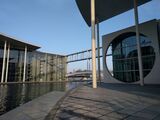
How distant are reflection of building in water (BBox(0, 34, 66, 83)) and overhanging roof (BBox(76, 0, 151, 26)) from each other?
18.8 meters

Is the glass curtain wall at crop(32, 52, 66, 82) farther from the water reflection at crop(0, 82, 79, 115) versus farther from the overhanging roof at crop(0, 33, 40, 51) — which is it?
the water reflection at crop(0, 82, 79, 115)

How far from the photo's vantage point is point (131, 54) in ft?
70.3

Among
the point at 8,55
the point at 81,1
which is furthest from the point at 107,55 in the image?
the point at 8,55

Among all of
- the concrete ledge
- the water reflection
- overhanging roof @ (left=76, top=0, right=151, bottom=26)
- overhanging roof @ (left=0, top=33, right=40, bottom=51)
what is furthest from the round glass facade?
overhanging roof @ (left=0, top=33, right=40, bottom=51)

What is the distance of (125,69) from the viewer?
21984mm

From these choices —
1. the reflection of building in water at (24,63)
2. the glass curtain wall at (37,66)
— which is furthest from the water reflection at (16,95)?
the glass curtain wall at (37,66)

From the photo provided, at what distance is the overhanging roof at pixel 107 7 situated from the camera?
17984mm

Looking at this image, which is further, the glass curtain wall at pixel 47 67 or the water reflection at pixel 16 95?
the glass curtain wall at pixel 47 67

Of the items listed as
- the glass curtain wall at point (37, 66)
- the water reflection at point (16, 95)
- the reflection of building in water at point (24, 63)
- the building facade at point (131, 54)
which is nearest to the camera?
the water reflection at point (16, 95)

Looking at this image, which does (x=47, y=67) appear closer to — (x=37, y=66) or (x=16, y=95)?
(x=37, y=66)

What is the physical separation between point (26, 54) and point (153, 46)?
3121 centimetres

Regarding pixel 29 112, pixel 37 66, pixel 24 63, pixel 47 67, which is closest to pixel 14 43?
pixel 24 63

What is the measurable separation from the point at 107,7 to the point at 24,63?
2733cm

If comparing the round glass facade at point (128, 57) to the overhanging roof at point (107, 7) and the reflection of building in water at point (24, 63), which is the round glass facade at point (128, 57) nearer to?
the overhanging roof at point (107, 7)
